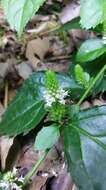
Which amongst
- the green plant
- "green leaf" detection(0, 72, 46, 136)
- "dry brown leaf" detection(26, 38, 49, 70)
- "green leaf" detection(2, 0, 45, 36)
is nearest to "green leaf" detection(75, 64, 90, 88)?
the green plant

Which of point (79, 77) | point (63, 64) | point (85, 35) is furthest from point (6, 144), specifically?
point (85, 35)

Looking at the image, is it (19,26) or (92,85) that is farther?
(92,85)

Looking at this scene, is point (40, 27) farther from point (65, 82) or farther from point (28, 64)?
point (65, 82)

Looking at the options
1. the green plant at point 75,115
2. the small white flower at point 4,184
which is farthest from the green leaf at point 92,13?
the small white flower at point 4,184

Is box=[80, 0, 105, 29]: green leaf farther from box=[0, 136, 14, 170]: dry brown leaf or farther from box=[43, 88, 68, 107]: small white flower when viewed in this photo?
box=[0, 136, 14, 170]: dry brown leaf

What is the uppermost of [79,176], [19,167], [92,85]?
[92,85]

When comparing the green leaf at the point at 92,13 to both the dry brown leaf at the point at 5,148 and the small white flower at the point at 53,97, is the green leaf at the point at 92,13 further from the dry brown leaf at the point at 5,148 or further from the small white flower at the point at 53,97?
the dry brown leaf at the point at 5,148

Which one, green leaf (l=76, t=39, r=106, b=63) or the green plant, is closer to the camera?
the green plant
